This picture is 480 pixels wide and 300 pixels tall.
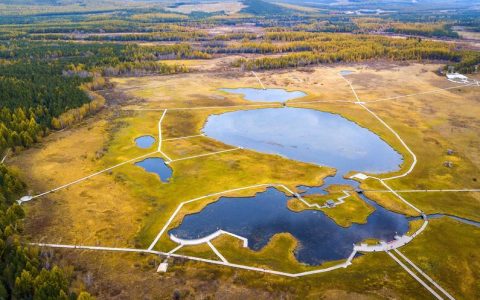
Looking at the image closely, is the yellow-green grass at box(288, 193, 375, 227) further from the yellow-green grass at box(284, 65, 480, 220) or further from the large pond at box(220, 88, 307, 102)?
the large pond at box(220, 88, 307, 102)

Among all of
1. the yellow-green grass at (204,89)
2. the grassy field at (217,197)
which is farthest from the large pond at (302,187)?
the yellow-green grass at (204,89)

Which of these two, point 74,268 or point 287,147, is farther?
Result: point 287,147

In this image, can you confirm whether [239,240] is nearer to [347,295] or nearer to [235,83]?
[347,295]

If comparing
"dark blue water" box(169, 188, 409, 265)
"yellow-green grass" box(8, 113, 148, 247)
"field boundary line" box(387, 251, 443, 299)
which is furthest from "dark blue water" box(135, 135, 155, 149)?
"field boundary line" box(387, 251, 443, 299)

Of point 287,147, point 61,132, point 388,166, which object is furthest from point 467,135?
point 61,132

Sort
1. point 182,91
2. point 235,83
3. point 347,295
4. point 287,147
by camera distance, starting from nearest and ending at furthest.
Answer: point 347,295 → point 287,147 → point 182,91 → point 235,83

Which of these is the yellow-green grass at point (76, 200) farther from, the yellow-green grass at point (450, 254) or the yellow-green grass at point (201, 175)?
the yellow-green grass at point (450, 254)
